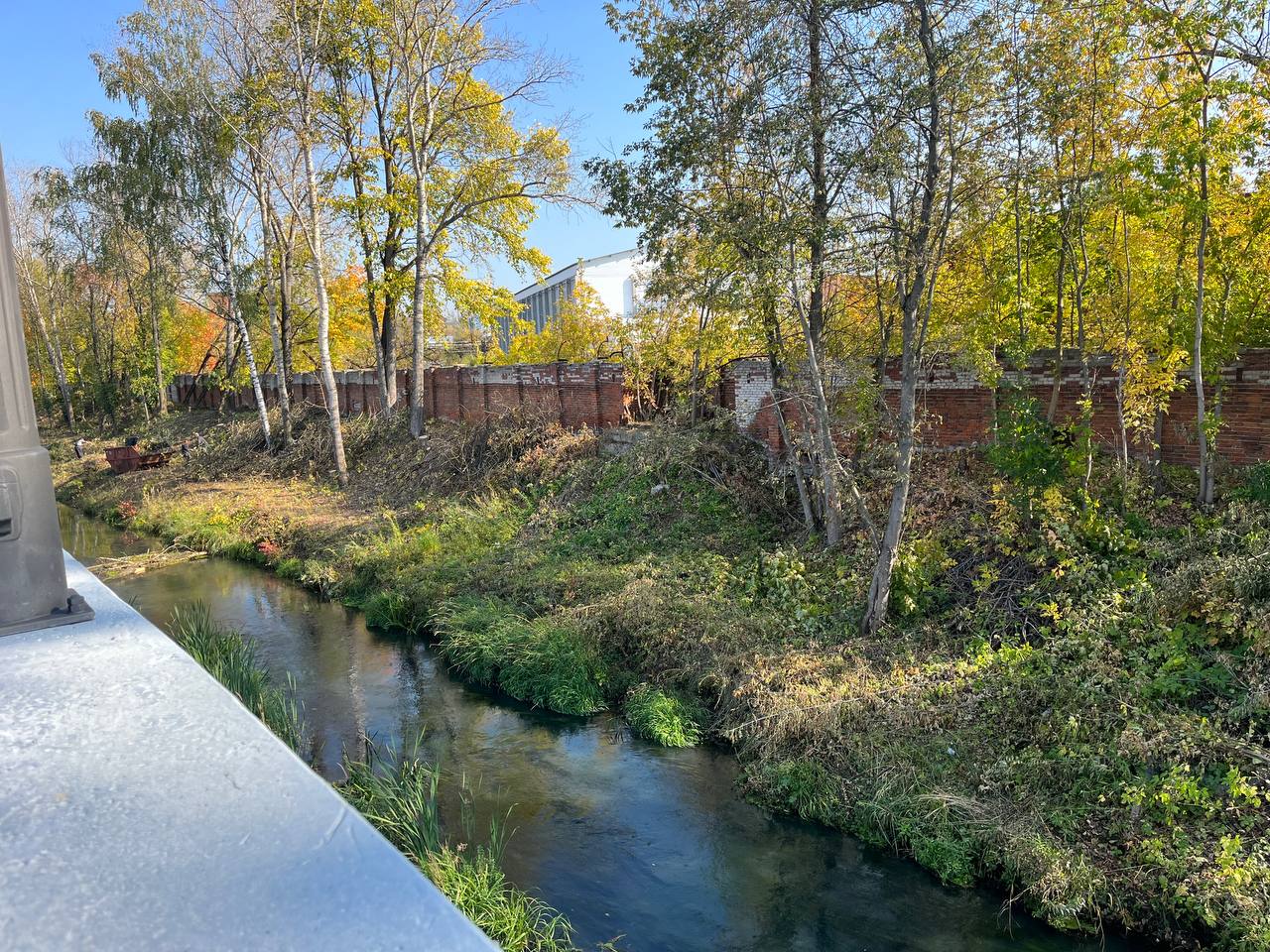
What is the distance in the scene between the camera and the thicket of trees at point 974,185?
789 centimetres

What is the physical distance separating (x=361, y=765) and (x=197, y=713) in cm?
451

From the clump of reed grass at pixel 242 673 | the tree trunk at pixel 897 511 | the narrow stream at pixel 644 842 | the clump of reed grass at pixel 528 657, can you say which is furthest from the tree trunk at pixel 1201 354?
the clump of reed grass at pixel 242 673

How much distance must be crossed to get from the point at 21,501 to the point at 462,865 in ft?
11.9

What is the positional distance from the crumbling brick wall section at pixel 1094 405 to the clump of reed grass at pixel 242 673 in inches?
275

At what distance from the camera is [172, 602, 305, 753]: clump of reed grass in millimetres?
7645

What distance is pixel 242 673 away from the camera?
8203mm

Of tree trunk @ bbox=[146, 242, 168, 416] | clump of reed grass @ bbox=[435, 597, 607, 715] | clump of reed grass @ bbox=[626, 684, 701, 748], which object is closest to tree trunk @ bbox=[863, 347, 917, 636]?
clump of reed grass @ bbox=[626, 684, 701, 748]

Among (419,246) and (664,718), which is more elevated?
(419,246)

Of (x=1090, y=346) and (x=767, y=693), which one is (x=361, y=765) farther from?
(x=1090, y=346)

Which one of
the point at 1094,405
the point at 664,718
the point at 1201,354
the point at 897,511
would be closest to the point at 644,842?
the point at 664,718

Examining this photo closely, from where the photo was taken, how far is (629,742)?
330 inches

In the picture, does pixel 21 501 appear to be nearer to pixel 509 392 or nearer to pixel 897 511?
pixel 897 511

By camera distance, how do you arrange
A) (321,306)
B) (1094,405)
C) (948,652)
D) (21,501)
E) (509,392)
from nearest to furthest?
(21,501), (948,652), (1094,405), (509,392), (321,306)

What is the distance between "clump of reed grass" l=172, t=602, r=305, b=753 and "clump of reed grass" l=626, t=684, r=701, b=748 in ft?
10.2
